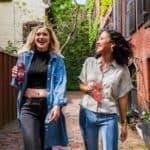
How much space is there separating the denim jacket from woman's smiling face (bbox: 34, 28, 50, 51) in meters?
0.10

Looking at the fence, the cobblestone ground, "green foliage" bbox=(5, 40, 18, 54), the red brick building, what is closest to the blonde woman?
the cobblestone ground

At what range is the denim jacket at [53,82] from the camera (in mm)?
4977

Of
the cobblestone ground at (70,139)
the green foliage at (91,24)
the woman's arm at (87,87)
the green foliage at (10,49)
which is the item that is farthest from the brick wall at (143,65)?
the green foliage at (91,24)

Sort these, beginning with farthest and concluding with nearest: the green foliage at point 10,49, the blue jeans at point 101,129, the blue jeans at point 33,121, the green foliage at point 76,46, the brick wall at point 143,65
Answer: the green foliage at point 76,46 → the green foliage at point 10,49 → the brick wall at point 143,65 → the blue jeans at point 33,121 → the blue jeans at point 101,129

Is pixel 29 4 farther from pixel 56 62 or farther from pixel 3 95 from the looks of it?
pixel 56 62

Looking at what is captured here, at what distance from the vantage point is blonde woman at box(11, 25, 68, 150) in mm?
4945

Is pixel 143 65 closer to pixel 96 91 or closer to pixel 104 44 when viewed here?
pixel 104 44

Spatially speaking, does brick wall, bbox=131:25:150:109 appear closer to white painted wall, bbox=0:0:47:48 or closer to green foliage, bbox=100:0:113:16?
green foliage, bbox=100:0:113:16

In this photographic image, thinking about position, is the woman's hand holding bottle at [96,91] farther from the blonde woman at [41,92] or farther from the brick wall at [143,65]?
the brick wall at [143,65]

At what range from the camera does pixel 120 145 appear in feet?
31.7

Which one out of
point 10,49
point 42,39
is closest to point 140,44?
point 42,39

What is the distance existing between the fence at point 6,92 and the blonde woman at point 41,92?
6928 millimetres

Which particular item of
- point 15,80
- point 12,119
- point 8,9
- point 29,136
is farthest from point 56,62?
point 8,9

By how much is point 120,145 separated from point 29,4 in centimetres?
1690
